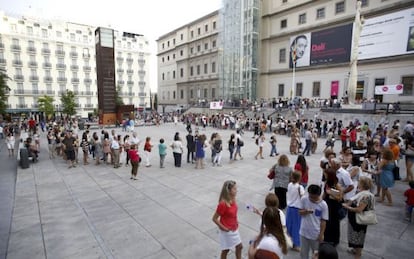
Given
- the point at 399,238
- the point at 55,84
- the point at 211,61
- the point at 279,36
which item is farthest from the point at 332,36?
the point at 55,84

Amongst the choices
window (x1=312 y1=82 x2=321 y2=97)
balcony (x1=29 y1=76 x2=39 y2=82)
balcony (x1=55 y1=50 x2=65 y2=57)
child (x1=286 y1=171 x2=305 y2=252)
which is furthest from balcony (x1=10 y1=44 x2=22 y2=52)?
child (x1=286 y1=171 x2=305 y2=252)

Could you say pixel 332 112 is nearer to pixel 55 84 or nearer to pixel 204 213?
pixel 204 213

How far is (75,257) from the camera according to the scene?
14.1ft

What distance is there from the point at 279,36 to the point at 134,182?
35252 mm

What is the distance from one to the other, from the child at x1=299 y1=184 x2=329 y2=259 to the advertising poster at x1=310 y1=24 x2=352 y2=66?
1209 inches

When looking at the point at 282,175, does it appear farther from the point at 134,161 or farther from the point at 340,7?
the point at 340,7

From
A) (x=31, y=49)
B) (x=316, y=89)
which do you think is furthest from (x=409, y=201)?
(x=31, y=49)

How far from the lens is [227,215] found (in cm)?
340

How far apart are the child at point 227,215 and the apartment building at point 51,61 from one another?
2242 inches

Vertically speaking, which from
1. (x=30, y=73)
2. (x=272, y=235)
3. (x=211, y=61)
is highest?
(x=211, y=61)

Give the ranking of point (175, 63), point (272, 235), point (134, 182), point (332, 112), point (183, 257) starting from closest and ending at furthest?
1. point (272, 235)
2. point (183, 257)
3. point (134, 182)
4. point (332, 112)
5. point (175, 63)

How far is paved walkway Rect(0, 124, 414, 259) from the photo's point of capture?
14.7ft

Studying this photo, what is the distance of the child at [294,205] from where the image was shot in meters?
4.01

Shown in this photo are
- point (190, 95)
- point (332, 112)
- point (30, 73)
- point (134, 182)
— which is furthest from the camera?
point (190, 95)
